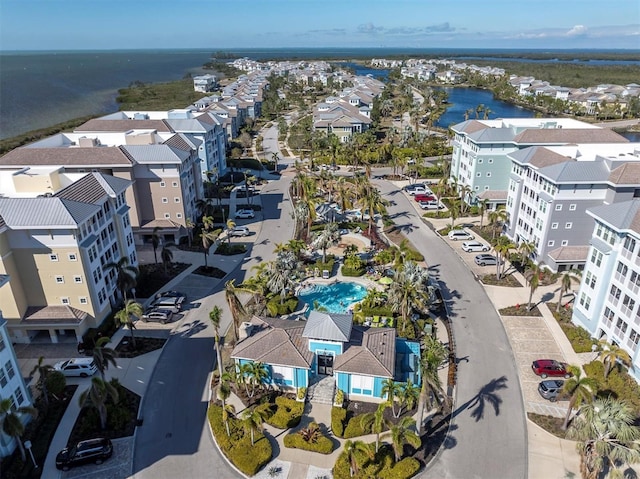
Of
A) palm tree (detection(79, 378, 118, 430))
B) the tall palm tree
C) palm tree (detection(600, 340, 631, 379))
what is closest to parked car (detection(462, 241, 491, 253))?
palm tree (detection(600, 340, 631, 379))

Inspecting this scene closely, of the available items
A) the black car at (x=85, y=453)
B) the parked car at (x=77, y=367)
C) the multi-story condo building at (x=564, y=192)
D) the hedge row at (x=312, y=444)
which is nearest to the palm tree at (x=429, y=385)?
the hedge row at (x=312, y=444)

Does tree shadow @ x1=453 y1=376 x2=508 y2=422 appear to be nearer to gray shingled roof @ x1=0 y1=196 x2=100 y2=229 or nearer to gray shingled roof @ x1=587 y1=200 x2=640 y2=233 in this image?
gray shingled roof @ x1=587 y1=200 x2=640 y2=233

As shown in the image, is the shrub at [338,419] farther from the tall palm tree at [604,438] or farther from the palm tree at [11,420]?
the palm tree at [11,420]

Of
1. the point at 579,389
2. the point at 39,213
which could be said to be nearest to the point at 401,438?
the point at 579,389

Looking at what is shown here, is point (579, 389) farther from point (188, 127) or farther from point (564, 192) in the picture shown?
point (188, 127)

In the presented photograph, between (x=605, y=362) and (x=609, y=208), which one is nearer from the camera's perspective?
(x=605, y=362)

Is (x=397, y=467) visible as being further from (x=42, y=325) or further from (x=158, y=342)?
(x=42, y=325)

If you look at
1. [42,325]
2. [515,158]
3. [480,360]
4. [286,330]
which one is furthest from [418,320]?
[42,325]
